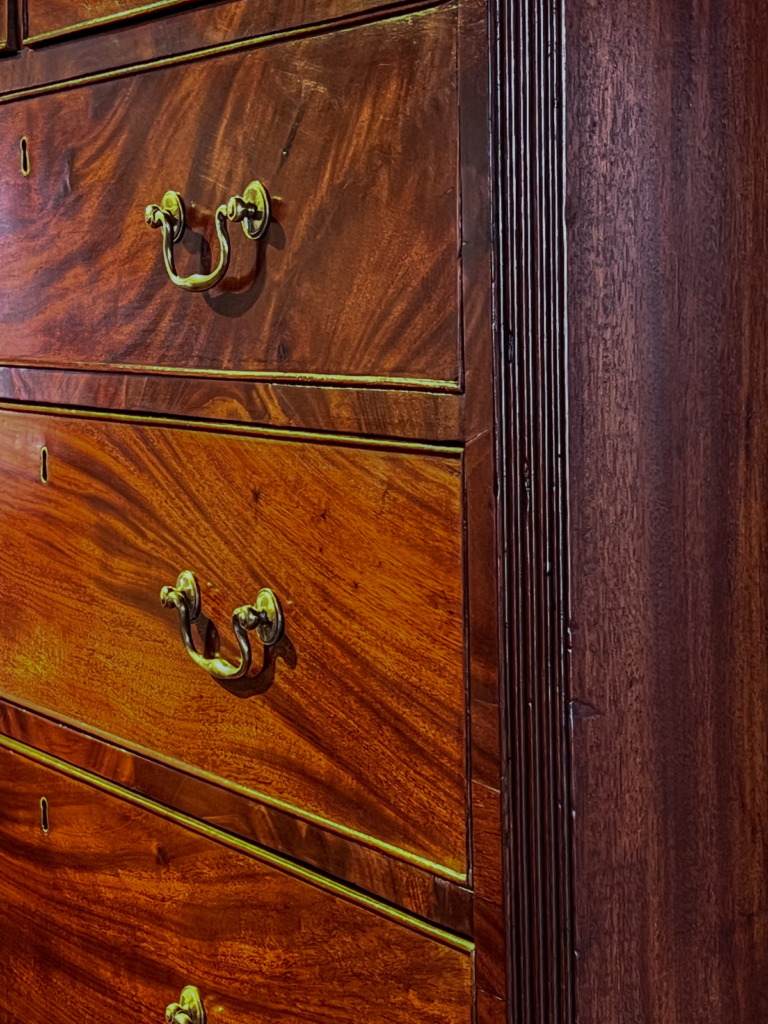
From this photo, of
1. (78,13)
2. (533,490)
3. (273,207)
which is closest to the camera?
(533,490)

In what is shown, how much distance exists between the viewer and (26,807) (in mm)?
999

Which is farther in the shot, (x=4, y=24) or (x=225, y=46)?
(x=4, y=24)

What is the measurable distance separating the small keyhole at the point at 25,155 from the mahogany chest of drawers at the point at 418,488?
1 cm

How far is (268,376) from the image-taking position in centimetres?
75

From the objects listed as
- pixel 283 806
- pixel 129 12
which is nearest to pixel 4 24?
pixel 129 12

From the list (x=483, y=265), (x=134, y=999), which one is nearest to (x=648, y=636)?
(x=483, y=265)

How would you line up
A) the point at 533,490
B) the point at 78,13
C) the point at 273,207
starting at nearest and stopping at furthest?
the point at 533,490
the point at 273,207
the point at 78,13

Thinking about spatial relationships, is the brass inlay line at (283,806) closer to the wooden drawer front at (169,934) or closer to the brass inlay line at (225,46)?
the wooden drawer front at (169,934)

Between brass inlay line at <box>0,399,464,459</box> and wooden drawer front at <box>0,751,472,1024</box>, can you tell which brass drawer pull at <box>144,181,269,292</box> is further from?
wooden drawer front at <box>0,751,472,1024</box>

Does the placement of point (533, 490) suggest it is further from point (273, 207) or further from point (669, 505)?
point (273, 207)

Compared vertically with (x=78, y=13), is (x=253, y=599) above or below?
below

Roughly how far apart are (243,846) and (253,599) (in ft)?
0.52

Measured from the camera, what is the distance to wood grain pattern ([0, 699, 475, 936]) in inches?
27.6

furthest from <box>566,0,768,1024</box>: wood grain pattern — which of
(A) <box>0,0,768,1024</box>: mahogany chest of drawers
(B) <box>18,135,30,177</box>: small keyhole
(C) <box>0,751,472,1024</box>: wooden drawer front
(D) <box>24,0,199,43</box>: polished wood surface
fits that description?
(B) <box>18,135,30,177</box>: small keyhole
